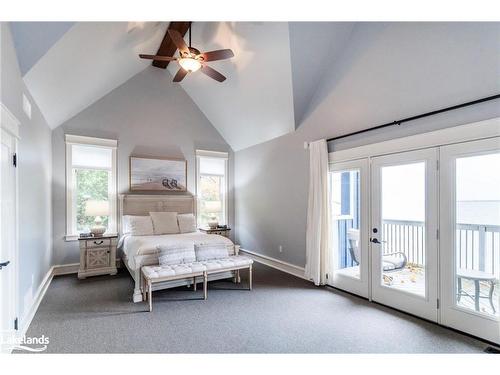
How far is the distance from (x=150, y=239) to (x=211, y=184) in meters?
2.54

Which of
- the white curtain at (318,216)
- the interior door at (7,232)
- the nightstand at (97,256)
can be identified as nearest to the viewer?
the interior door at (7,232)

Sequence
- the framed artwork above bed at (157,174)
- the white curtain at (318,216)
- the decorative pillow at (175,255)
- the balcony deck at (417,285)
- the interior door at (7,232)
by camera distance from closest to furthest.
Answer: the interior door at (7,232) → the balcony deck at (417,285) → the decorative pillow at (175,255) → the white curtain at (318,216) → the framed artwork above bed at (157,174)

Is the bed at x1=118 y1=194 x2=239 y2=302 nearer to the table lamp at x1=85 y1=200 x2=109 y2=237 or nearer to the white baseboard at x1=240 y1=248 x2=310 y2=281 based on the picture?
the table lamp at x1=85 y1=200 x2=109 y2=237

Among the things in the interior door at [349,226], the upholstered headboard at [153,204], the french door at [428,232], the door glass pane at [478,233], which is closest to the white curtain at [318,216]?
the interior door at [349,226]

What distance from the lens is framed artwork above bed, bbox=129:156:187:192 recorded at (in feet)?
17.9

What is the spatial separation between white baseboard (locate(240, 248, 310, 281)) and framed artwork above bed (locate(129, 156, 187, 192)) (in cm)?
230

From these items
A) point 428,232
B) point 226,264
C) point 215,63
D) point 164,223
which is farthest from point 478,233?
point 164,223

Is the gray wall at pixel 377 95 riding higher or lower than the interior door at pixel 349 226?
higher

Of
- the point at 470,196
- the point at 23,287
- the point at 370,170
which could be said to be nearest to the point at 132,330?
the point at 23,287

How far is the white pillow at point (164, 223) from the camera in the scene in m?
4.98

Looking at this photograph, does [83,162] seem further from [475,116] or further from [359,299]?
[475,116]

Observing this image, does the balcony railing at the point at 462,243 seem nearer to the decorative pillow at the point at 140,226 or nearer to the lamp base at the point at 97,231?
the decorative pillow at the point at 140,226

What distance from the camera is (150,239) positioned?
4.22m

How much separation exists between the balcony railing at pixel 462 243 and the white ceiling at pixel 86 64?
440 centimetres
